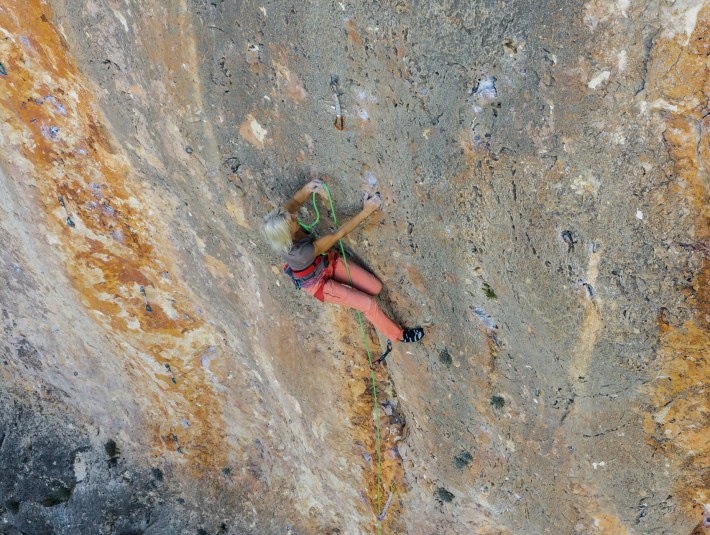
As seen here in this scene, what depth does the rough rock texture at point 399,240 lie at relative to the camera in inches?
128

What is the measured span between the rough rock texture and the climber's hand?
0.11 metres

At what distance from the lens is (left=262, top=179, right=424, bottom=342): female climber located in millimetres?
4371

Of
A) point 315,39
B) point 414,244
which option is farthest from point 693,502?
point 315,39

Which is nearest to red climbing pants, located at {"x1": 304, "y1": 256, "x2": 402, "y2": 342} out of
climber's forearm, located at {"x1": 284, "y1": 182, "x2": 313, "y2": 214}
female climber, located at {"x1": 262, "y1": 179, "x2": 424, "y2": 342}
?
female climber, located at {"x1": 262, "y1": 179, "x2": 424, "y2": 342}

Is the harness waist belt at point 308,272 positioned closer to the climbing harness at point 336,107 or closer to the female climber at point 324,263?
the female climber at point 324,263

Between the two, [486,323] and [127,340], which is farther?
[127,340]

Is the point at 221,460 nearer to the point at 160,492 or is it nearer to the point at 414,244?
the point at 160,492

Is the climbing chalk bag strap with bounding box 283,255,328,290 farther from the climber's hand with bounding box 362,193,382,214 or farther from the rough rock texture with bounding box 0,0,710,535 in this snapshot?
the climber's hand with bounding box 362,193,382,214

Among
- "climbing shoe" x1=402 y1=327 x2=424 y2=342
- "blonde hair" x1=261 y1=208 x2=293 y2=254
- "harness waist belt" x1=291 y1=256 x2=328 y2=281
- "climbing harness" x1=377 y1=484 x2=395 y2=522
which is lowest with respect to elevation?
"climbing harness" x1=377 y1=484 x2=395 y2=522

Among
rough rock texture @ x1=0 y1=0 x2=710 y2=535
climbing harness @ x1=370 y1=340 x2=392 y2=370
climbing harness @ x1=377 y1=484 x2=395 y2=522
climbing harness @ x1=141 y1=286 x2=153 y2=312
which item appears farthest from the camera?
climbing harness @ x1=141 y1=286 x2=153 y2=312

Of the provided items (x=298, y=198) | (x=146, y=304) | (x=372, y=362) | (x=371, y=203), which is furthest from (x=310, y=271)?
(x=146, y=304)

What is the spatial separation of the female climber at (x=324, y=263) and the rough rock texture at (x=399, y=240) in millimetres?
165

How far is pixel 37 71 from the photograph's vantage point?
18.9 ft

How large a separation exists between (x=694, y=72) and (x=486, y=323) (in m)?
2.25
